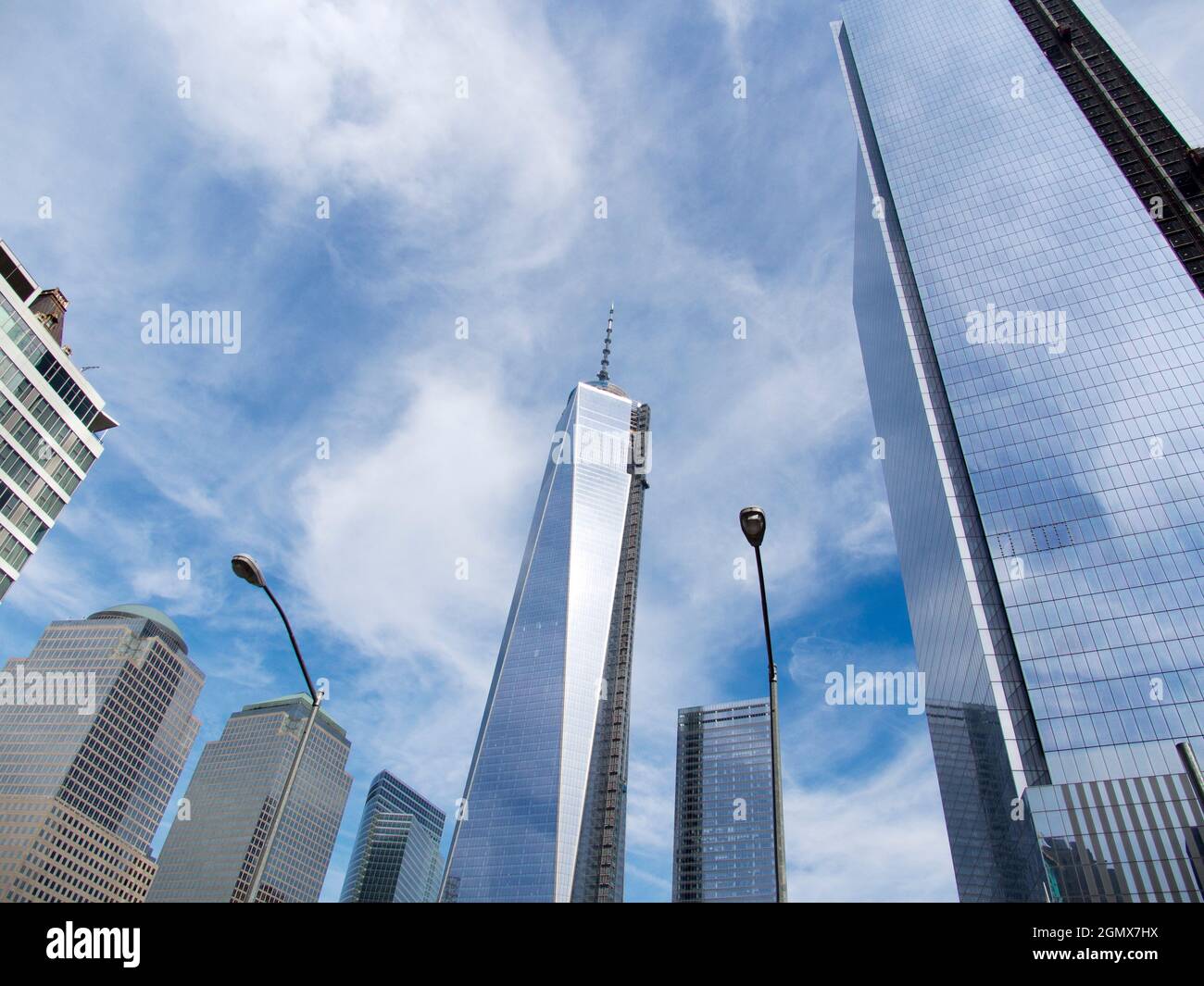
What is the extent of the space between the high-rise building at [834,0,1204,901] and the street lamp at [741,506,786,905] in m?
65.1

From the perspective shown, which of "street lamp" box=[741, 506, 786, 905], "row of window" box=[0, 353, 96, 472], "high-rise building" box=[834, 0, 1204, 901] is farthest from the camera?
"row of window" box=[0, 353, 96, 472]

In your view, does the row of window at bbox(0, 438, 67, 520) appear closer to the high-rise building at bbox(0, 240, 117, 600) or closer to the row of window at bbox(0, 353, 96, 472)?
the high-rise building at bbox(0, 240, 117, 600)

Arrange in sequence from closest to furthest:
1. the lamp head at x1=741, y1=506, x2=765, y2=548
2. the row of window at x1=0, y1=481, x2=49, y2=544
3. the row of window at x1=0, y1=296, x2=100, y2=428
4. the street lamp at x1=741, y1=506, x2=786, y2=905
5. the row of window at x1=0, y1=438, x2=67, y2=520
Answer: the street lamp at x1=741, y1=506, x2=786, y2=905
the lamp head at x1=741, y1=506, x2=765, y2=548
the row of window at x1=0, y1=481, x2=49, y2=544
the row of window at x1=0, y1=438, x2=67, y2=520
the row of window at x1=0, y1=296, x2=100, y2=428

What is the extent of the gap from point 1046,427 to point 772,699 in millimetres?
86711

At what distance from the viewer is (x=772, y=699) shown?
15758mm

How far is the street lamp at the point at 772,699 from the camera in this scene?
13367mm

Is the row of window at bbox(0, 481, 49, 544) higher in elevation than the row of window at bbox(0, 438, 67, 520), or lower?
lower

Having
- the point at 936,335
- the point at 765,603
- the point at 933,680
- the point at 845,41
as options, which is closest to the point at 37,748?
the point at 933,680

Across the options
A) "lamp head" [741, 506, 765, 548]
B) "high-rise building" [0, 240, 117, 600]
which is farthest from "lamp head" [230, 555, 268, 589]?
"high-rise building" [0, 240, 117, 600]

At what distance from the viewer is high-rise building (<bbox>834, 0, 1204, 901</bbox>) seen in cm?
6825

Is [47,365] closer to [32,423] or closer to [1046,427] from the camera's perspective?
[32,423]

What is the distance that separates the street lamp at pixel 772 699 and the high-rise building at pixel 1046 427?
214ft
